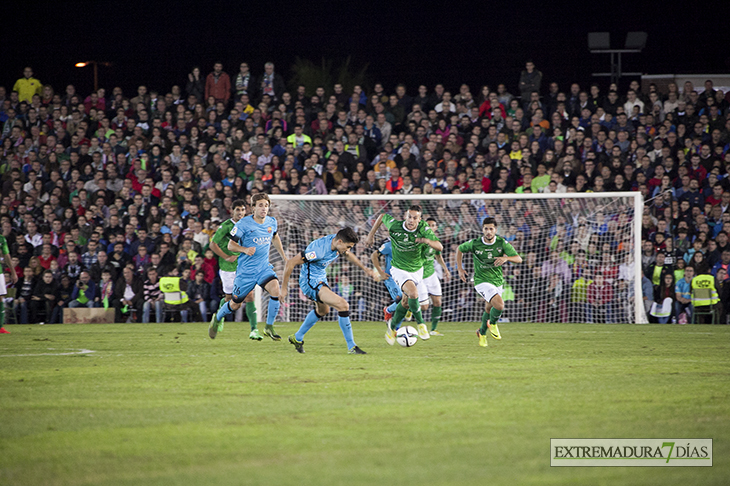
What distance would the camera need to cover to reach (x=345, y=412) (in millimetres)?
5801

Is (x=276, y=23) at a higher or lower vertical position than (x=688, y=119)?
higher

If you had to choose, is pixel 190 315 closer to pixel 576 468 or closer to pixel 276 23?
pixel 276 23

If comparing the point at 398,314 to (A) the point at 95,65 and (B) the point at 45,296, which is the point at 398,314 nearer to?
(B) the point at 45,296

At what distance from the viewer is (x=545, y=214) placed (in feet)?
57.6

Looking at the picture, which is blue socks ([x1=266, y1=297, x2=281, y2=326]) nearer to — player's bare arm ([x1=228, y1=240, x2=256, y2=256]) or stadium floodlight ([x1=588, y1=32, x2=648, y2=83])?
player's bare arm ([x1=228, y1=240, x2=256, y2=256])

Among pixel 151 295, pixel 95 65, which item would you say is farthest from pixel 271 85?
pixel 95 65

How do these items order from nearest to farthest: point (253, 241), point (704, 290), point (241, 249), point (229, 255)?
1. point (241, 249)
2. point (253, 241)
3. point (229, 255)
4. point (704, 290)

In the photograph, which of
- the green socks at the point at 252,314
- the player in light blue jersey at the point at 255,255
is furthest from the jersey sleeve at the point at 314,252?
the green socks at the point at 252,314

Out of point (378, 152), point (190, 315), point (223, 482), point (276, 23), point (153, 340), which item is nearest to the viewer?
point (223, 482)

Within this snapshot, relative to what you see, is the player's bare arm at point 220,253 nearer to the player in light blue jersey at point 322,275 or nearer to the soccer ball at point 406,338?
the player in light blue jersey at point 322,275

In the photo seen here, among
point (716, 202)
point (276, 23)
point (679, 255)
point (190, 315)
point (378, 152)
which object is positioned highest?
point (276, 23)

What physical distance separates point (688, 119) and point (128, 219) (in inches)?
533

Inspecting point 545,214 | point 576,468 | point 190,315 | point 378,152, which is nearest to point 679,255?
point 545,214

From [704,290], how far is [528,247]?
3.66 metres
